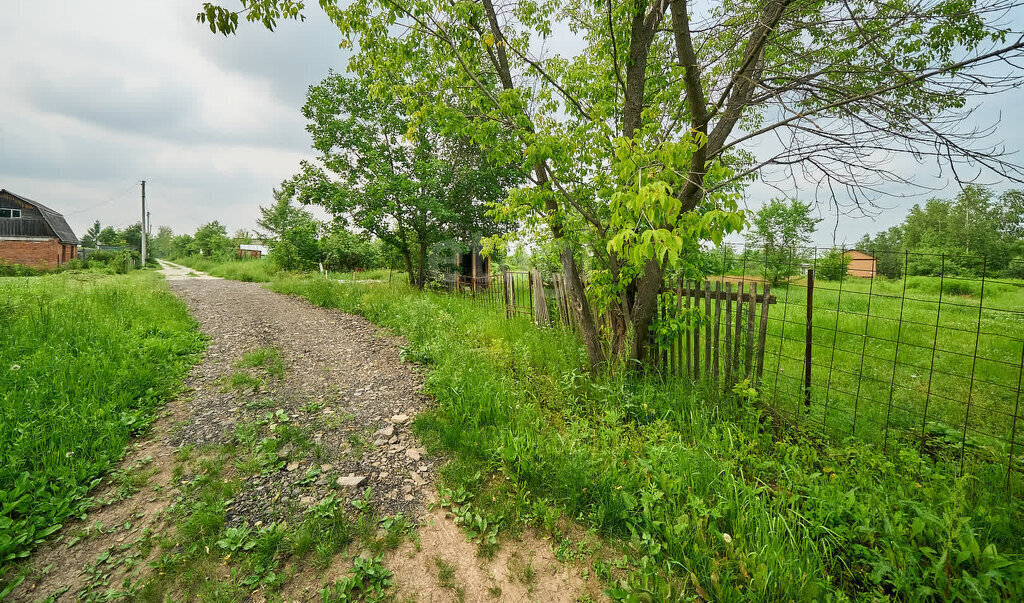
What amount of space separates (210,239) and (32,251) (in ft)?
47.8

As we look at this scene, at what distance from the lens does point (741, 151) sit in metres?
5.61

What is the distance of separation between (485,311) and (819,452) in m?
5.71

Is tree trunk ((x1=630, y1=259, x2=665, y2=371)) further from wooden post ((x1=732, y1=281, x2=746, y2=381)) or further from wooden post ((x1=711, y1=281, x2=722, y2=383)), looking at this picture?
wooden post ((x1=732, y1=281, x2=746, y2=381))

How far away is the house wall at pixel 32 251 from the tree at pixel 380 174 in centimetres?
3300

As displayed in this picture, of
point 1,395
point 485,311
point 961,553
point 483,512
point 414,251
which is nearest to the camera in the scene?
point 961,553

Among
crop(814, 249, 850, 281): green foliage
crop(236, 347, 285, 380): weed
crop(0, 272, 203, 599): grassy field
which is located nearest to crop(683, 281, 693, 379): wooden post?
crop(814, 249, 850, 281): green foliage

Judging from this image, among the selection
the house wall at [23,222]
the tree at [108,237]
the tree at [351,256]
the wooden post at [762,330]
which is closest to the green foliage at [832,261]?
the wooden post at [762,330]

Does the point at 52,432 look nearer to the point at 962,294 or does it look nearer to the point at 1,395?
the point at 1,395

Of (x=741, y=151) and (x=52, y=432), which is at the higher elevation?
(x=741, y=151)

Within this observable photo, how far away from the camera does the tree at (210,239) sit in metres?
40.5

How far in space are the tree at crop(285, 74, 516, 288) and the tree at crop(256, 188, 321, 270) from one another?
1026mm

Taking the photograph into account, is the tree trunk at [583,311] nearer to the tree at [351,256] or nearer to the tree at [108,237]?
the tree at [351,256]

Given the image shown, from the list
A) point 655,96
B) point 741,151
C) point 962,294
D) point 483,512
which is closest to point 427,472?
point 483,512

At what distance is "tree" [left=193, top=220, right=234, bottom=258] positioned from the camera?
40.5 m
